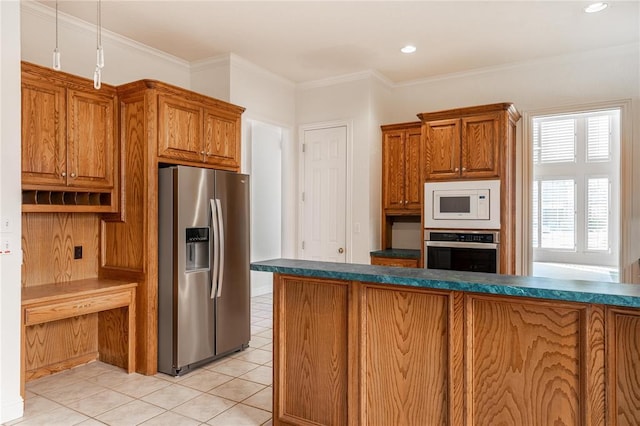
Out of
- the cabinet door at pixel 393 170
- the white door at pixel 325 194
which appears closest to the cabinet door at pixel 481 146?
the cabinet door at pixel 393 170

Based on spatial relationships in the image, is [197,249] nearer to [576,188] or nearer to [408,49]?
[408,49]

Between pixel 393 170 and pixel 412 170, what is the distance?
250mm

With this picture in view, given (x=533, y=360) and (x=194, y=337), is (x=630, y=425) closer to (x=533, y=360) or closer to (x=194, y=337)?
(x=533, y=360)

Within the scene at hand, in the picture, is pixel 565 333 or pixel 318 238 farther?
pixel 318 238

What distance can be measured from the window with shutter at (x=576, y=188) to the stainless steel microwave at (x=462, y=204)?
2.52 feet

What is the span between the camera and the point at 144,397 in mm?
2871

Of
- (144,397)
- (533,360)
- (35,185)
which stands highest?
(35,185)

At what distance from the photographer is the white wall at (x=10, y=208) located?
251cm

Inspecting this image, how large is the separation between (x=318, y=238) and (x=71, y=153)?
3063 millimetres

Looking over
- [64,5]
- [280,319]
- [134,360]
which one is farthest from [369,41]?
[134,360]

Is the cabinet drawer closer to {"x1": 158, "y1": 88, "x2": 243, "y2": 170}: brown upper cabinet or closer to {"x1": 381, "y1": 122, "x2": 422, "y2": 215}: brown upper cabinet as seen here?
{"x1": 158, "y1": 88, "x2": 243, "y2": 170}: brown upper cabinet

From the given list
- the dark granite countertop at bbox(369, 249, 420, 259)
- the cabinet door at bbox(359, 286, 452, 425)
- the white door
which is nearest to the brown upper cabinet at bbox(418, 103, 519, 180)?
the dark granite countertop at bbox(369, 249, 420, 259)

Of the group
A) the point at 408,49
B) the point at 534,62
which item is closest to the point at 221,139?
the point at 408,49

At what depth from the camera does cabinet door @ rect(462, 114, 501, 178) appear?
412 centimetres
